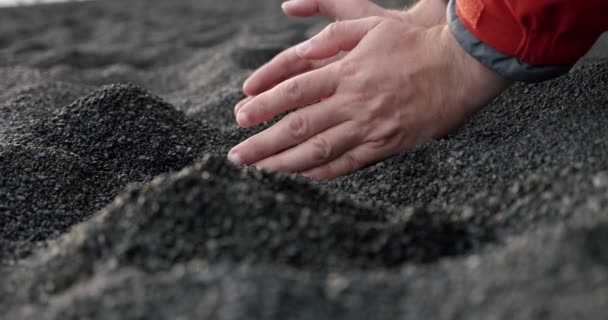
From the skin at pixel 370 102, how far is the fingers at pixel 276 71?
9.0 inches

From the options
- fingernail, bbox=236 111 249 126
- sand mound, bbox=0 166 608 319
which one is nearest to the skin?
fingernail, bbox=236 111 249 126

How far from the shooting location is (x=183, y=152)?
4.80ft

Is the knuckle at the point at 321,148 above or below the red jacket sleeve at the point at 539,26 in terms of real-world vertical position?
below

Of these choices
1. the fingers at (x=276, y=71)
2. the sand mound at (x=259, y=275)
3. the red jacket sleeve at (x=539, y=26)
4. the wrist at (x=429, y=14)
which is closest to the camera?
the sand mound at (x=259, y=275)

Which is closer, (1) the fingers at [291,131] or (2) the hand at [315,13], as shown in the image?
(1) the fingers at [291,131]

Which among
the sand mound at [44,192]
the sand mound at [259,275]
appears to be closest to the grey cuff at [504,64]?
the sand mound at [259,275]

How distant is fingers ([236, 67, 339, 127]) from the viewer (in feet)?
4.41

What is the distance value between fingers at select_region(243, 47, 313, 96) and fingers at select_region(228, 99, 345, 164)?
298 mm

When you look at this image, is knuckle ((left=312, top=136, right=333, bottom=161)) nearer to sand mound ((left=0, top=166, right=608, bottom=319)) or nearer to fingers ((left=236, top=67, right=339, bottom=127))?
fingers ((left=236, top=67, right=339, bottom=127))

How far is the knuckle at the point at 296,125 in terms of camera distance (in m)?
1.33

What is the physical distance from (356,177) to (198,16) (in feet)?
10.4

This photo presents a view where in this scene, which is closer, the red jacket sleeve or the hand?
the red jacket sleeve

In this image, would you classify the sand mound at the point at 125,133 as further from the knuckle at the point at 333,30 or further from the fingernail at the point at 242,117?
the knuckle at the point at 333,30

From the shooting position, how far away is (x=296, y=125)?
1335 millimetres
